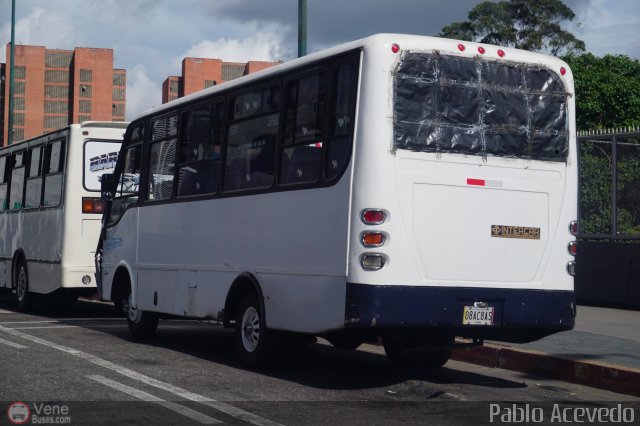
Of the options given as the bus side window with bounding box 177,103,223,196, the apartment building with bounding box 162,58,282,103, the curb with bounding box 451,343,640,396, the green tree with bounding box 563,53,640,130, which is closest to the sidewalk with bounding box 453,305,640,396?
the curb with bounding box 451,343,640,396

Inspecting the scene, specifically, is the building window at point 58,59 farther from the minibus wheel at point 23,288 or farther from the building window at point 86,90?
the minibus wheel at point 23,288

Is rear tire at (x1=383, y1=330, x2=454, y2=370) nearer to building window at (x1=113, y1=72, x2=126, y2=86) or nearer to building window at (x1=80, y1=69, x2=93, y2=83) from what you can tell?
building window at (x1=80, y1=69, x2=93, y2=83)

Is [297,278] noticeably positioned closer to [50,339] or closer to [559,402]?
[559,402]

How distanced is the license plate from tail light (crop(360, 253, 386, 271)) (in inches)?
37.8

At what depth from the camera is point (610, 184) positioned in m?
17.5

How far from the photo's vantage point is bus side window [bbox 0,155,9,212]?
20234 millimetres

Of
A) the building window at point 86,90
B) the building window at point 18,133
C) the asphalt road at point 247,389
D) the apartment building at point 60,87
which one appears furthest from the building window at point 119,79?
the asphalt road at point 247,389

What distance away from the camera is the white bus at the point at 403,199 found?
8.91m

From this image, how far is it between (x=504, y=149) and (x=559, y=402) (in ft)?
7.78

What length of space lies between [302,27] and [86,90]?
155 metres

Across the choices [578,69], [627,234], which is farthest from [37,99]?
[627,234]

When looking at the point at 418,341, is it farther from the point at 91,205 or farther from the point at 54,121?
the point at 54,121

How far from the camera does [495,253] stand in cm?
936

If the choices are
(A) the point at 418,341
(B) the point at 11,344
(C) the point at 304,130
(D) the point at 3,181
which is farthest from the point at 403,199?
(D) the point at 3,181
